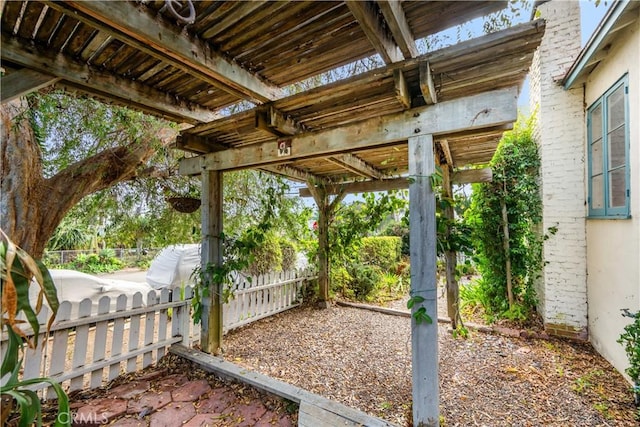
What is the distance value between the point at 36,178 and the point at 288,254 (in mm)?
3663

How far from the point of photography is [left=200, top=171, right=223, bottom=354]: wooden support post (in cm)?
305

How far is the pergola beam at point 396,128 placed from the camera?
1749mm

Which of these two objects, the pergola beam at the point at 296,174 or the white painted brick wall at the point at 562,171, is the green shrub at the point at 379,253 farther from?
the white painted brick wall at the point at 562,171

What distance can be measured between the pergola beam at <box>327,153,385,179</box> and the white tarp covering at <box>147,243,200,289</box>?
3650 mm

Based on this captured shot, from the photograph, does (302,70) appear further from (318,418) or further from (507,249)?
(507,249)

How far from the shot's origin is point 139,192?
3.99 metres

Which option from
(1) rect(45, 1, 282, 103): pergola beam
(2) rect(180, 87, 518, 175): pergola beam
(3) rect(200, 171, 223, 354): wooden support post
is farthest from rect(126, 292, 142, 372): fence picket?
(1) rect(45, 1, 282, 103): pergola beam

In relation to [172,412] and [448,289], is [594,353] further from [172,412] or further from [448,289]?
[172,412]

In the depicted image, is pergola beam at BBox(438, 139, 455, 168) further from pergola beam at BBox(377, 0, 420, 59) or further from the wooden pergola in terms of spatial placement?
pergola beam at BBox(377, 0, 420, 59)

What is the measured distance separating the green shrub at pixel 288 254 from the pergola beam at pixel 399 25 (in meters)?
4.28

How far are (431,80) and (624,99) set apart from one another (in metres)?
2.23

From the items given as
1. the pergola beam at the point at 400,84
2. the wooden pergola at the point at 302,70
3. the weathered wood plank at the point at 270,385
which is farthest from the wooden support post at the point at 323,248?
the pergola beam at the point at 400,84

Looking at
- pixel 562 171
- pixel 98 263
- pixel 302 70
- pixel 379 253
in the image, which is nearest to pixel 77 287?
pixel 302 70

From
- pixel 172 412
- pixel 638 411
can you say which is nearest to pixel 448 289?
pixel 638 411
